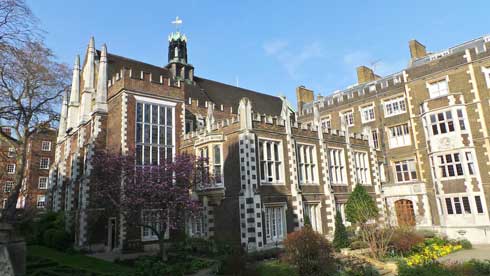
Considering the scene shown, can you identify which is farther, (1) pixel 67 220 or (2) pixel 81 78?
(2) pixel 81 78

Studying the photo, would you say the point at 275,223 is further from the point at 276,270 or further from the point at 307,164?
the point at 276,270

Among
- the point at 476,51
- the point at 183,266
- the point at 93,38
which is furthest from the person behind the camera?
the point at 93,38

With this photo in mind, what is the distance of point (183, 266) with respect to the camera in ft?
53.1

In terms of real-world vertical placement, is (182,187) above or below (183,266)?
above

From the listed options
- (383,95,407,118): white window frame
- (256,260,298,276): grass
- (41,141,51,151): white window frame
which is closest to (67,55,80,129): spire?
(256,260,298,276): grass

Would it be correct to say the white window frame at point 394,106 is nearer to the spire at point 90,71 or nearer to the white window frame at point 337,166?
the white window frame at point 337,166

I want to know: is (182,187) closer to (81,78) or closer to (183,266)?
(183,266)

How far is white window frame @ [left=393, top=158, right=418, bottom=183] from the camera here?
30406 mm

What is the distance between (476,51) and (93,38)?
32675 millimetres

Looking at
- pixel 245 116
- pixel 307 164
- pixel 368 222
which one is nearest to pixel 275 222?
A: pixel 307 164

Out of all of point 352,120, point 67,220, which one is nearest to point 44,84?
point 67,220

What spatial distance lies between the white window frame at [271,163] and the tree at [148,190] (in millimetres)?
4910

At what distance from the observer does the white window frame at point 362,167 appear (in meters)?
29.0

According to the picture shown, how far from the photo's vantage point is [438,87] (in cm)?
2873
